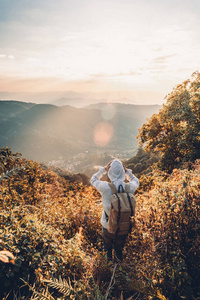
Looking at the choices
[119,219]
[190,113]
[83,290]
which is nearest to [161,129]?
[190,113]

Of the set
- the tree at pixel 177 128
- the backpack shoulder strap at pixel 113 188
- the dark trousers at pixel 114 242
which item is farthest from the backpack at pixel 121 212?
the tree at pixel 177 128

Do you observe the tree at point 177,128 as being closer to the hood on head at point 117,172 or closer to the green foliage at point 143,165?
the green foliage at point 143,165

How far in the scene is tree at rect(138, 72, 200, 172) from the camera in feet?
33.9

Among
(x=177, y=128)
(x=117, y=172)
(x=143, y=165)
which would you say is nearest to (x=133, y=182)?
(x=117, y=172)

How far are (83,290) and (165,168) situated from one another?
1141 centimetres

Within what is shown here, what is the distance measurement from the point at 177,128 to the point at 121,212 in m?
10.5

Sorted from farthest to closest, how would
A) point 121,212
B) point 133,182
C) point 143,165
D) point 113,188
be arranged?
1. point 143,165
2. point 133,182
3. point 113,188
4. point 121,212

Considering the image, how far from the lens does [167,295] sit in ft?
8.39

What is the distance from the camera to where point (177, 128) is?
12.0m

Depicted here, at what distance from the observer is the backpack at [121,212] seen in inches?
130

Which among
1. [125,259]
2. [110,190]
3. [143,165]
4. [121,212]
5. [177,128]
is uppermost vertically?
[177,128]

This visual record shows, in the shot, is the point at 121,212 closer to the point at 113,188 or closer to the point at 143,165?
the point at 113,188

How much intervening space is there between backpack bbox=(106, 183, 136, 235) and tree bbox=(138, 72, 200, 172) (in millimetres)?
8541

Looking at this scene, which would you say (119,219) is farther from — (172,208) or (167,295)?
(167,295)
